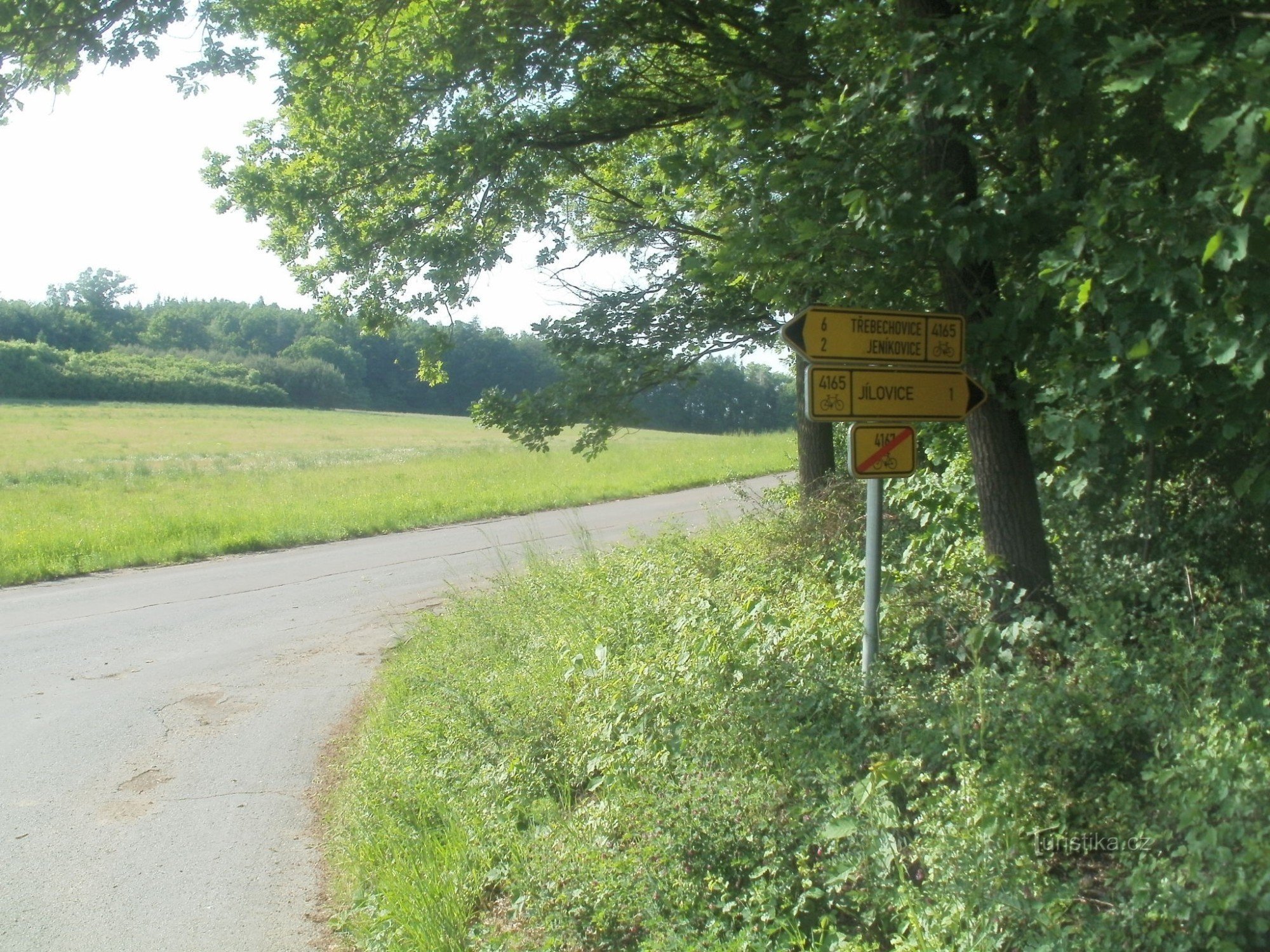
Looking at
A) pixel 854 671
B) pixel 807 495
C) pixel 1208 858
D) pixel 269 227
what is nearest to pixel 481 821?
pixel 854 671

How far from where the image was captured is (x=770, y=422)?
56125 millimetres

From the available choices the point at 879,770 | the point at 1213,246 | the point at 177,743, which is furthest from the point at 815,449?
the point at 1213,246

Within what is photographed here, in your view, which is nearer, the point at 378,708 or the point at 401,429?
the point at 378,708

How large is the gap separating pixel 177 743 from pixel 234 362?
257 feet

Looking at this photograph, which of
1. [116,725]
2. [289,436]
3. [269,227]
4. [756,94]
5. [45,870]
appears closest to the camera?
[45,870]

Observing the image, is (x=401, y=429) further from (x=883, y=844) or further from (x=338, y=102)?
(x=883, y=844)

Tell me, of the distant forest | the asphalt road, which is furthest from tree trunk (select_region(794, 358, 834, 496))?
the distant forest

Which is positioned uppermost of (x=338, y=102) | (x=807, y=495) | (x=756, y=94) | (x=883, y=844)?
(x=338, y=102)

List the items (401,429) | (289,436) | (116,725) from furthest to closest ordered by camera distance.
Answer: (401,429) < (289,436) < (116,725)

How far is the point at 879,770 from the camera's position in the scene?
12.5 feet

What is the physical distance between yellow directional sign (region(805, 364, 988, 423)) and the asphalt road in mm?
3315

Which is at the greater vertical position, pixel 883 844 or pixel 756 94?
pixel 756 94

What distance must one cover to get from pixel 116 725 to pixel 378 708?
1.81 m

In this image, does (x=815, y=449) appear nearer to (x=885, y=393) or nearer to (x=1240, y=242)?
(x=885, y=393)
